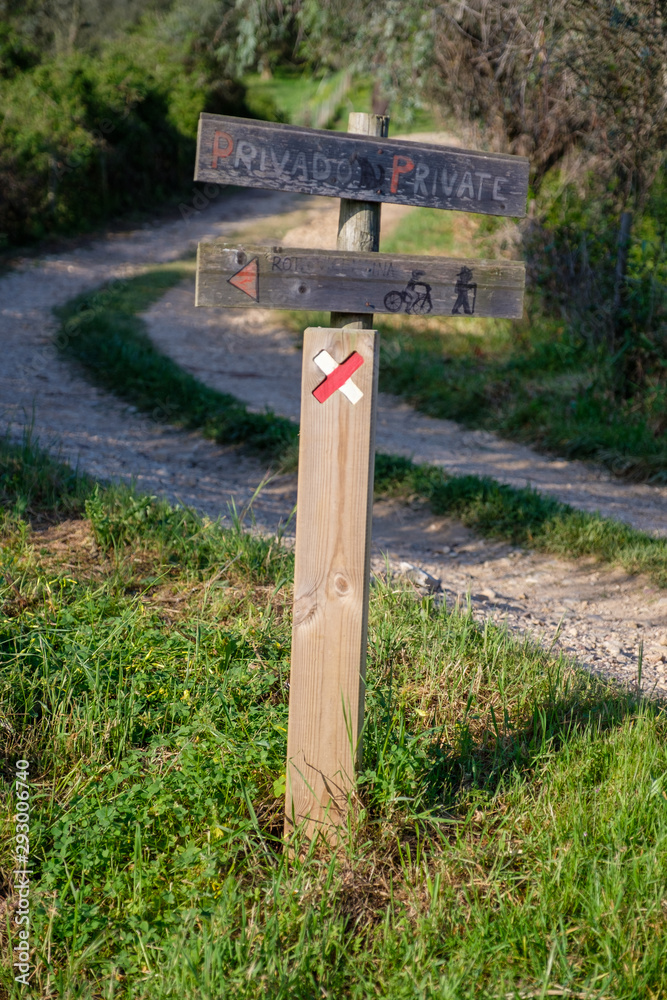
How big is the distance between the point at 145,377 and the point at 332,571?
5.80 meters

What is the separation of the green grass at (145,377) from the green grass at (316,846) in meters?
3.29

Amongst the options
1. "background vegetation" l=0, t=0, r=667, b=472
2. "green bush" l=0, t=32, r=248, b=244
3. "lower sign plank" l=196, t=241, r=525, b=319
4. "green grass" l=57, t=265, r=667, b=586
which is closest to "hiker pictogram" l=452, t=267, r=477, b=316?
"lower sign plank" l=196, t=241, r=525, b=319

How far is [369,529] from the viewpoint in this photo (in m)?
2.25

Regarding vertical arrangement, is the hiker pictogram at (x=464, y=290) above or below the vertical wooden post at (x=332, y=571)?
above

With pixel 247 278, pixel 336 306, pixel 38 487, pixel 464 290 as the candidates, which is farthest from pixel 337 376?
pixel 38 487

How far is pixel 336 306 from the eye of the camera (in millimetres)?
2266

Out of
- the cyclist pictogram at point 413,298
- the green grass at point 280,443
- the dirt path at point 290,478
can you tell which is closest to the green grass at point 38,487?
the dirt path at point 290,478

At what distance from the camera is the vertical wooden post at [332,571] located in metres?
2.19

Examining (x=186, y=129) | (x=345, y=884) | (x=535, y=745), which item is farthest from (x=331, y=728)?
(x=186, y=129)

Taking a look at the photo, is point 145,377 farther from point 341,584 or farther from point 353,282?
point 341,584

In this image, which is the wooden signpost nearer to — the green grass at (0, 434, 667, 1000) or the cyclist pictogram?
the cyclist pictogram

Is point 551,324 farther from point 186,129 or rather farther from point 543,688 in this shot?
point 186,129

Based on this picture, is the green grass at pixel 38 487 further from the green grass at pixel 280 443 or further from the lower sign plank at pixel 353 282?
the lower sign plank at pixel 353 282

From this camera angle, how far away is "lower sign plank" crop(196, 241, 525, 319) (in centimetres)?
215
